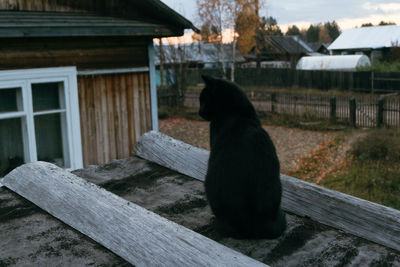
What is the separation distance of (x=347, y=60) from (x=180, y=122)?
20863mm

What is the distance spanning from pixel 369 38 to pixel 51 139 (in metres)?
41.2

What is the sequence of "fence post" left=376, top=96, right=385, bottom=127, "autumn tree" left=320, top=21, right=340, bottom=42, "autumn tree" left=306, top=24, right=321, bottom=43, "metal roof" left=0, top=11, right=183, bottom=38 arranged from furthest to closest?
"autumn tree" left=320, top=21, right=340, bottom=42, "autumn tree" left=306, top=24, right=321, bottom=43, "fence post" left=376, top=96, right=385, bottom=127, "metal roof" left=0, top=11, right=183, bottom=38

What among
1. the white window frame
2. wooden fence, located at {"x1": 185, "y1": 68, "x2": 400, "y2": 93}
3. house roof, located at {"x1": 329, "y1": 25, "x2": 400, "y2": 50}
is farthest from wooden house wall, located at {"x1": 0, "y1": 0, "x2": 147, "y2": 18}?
→ house roof, located at {"x1": 329, "y1": 25, "x2": 400, "y2": 50}

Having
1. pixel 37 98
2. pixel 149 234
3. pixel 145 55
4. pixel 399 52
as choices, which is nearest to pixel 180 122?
pixel 145 55

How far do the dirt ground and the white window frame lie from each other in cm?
712

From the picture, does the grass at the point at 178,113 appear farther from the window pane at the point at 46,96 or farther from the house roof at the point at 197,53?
the window pane at the point at 46,96

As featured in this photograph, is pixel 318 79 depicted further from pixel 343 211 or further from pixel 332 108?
pixel 343 211

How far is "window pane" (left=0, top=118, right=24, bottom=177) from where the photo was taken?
6.78 metres

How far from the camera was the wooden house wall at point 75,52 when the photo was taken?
6520 millimetres

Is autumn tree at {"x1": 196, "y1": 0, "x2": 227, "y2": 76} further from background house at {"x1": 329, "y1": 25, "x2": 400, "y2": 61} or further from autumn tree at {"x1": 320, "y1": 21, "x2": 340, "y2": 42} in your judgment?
autumn tree at {"x1": 320, "y1": 21, "x2": 340, "y2": 42}

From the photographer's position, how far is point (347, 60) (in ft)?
119

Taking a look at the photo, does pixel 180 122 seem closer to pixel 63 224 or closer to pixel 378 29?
pixel 63 224

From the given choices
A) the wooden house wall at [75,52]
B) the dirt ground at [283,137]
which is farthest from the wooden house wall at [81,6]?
the dirt ground at [283,137]

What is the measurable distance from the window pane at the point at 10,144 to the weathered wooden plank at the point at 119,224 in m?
4.39
